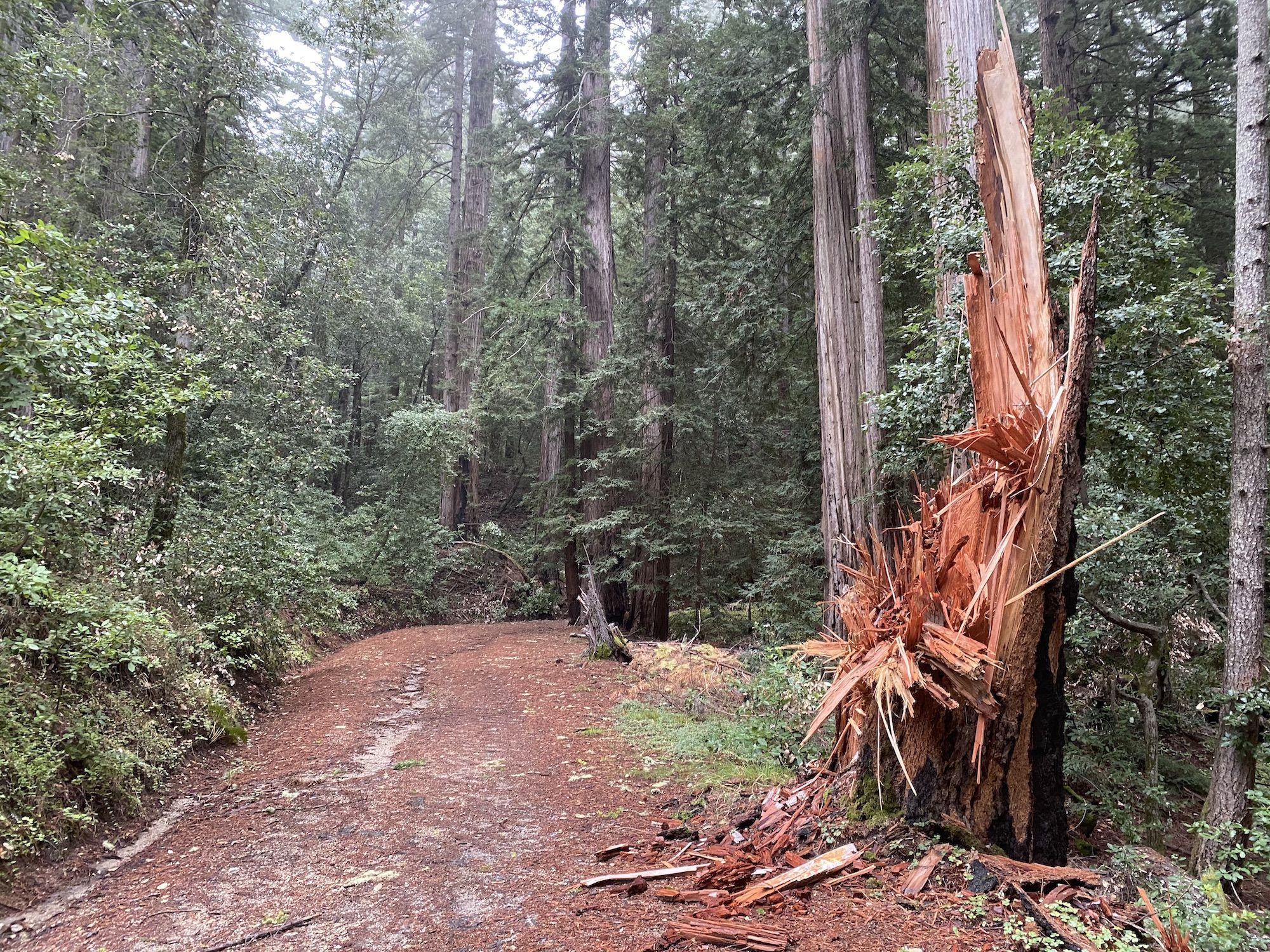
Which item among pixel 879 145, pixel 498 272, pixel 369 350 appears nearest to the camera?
pixel 879 145

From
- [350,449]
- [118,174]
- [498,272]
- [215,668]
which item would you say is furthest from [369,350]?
[215,668]

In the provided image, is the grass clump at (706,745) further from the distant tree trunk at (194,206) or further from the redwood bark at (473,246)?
the redwood bark at (473,246)

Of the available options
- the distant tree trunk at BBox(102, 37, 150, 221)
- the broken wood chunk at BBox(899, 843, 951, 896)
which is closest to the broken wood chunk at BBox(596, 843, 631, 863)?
the broken wood chunk at BBox(899, 843, 951, 896)

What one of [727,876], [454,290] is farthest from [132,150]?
[727,876]

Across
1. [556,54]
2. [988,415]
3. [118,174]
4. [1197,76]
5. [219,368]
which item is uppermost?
[556,54]

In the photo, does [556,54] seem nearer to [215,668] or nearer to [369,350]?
[369,350]

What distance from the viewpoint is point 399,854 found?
154 inches

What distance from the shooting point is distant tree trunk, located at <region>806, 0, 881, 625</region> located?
8.01 meters

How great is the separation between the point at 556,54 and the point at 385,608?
1224cm

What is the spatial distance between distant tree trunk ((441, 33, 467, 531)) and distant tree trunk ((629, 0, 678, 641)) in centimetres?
542

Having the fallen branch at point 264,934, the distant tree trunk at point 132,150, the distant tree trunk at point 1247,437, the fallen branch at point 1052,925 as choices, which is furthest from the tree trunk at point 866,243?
the distant tree trunk at point 132,150

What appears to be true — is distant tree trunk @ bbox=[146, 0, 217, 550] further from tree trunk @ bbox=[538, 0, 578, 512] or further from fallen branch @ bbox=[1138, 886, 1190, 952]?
fallen branch @ bbox=[1138, 886, 1190, 952]

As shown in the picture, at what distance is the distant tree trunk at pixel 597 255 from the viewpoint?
12.5m

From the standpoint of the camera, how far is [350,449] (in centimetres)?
2156
